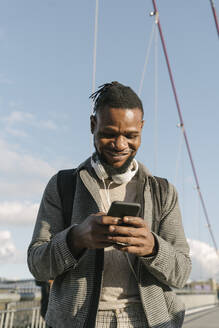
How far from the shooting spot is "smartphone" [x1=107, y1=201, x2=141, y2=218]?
128 cm

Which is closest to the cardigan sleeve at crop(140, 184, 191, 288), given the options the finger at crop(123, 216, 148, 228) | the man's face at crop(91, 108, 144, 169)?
the finger at crop(123, 216, 148, 228)

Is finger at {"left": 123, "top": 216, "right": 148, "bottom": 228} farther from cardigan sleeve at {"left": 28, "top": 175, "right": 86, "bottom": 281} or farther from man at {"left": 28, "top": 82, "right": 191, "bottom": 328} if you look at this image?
cardigan sleeve at {"left": 28, "top": 175, "right": 86, "bottom": 281}

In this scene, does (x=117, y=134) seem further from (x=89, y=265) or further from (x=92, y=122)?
(x=89, y=265)

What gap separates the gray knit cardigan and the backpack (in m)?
0.02

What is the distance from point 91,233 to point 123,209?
0.14m

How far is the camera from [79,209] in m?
1.66

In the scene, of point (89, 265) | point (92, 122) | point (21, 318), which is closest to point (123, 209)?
point (89, 265)

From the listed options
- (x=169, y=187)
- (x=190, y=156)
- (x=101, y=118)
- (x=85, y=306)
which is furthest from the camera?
(x=190, y=156)

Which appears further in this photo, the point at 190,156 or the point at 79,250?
the point at 190,156

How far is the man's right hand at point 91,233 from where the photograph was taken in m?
1.33

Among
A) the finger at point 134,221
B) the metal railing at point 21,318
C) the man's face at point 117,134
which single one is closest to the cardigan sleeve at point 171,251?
the finger at point 134,221

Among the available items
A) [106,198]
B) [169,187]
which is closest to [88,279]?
[106,198]

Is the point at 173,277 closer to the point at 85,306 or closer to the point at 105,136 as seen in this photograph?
the point at 85,306

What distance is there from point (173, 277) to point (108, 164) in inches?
18.5
